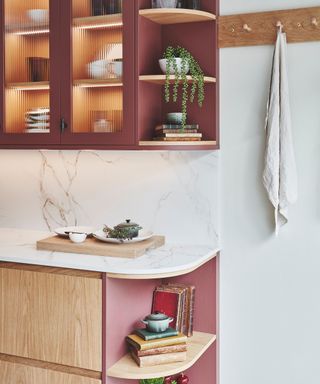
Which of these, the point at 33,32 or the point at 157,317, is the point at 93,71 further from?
the point at 157,317

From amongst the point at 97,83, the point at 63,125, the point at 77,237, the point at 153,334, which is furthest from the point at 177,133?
the point at 153,334

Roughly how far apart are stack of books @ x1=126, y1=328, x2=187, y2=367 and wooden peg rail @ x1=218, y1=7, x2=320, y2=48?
52.5 inches

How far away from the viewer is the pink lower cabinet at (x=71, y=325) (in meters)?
2.43

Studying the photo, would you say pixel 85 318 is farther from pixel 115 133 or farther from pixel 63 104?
pixel 63 104

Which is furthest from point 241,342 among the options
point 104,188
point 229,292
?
point 104,188

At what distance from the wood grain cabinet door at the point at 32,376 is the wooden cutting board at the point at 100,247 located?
52 cm

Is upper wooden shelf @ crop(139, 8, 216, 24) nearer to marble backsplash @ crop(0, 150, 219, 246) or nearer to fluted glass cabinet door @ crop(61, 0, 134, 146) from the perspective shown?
fluted glass cabinet door @ crop(61, 0, 134, 146)

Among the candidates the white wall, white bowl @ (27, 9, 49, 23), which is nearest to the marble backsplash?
the white wall

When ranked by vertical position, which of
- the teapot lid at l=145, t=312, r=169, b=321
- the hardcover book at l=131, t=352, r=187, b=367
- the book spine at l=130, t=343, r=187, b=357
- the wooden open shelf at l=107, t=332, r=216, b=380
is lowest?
the wooden open shelf at l=107, t=332, r=216, b=380

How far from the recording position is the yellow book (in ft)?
8.09

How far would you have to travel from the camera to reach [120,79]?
2648mm

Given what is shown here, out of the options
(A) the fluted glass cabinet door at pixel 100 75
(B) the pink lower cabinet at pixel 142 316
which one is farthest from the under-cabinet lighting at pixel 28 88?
(B) the pink lower cabinet at pixel 142 316

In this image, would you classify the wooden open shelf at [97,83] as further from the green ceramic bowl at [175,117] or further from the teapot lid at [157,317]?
the teapot lid at [157,317]

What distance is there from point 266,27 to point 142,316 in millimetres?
1414
